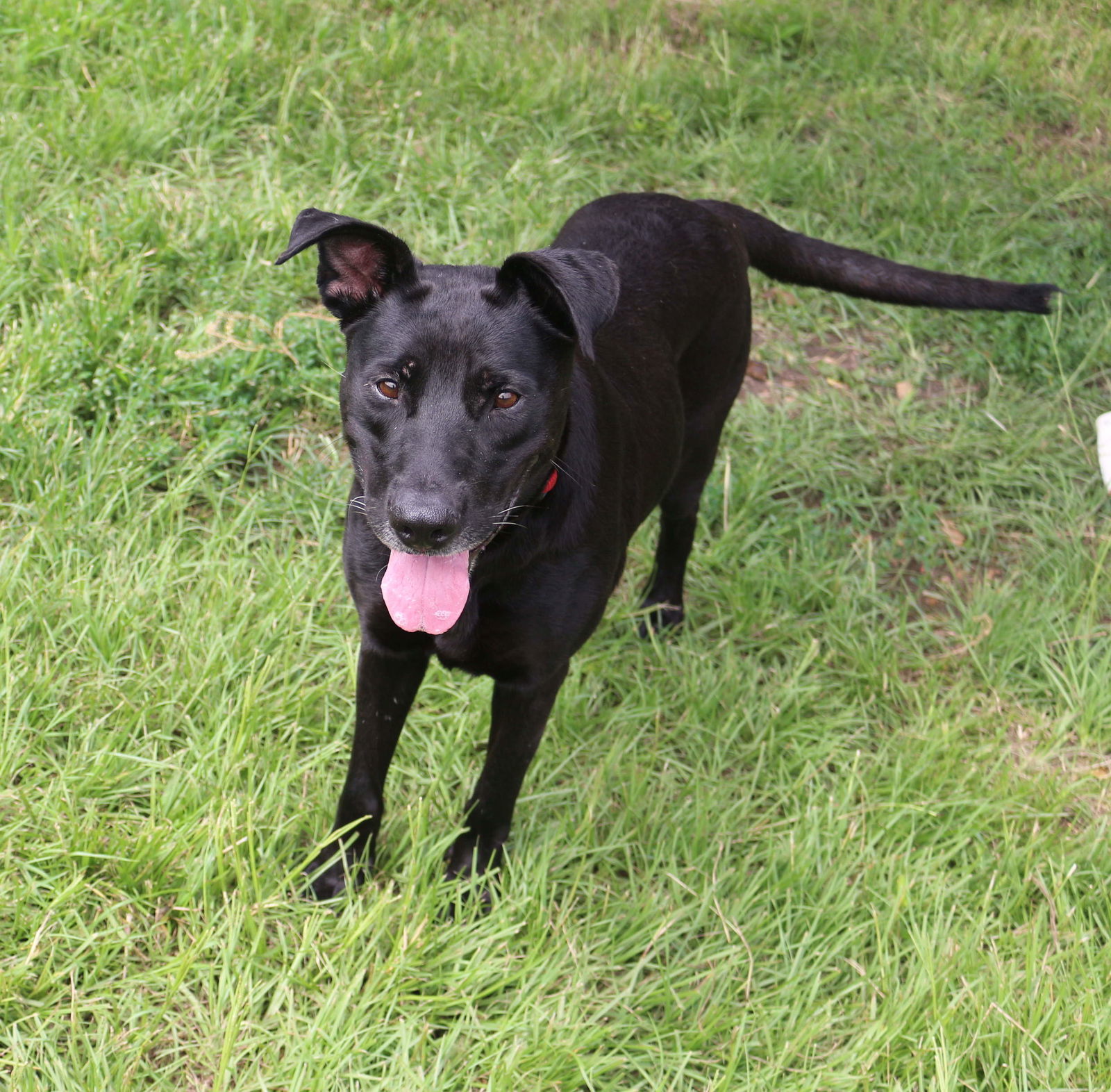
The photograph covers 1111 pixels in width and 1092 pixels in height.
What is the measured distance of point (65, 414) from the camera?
3590 millimetres

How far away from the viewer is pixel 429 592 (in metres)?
2.26

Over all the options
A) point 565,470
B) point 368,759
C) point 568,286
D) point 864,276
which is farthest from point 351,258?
point 864,276

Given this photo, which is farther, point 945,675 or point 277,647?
point 945,675

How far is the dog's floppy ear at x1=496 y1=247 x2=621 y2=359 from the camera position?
2.18 metres

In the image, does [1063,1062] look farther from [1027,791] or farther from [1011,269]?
[1011,269]

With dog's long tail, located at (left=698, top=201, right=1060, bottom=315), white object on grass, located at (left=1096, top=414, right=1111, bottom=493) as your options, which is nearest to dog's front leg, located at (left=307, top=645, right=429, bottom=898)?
dog's long tail, located at (left=698, top=201, right=1060, bottom=315)

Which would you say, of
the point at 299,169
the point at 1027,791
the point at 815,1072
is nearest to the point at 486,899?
the point at 815,1072

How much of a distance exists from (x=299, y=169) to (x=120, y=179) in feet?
2.28

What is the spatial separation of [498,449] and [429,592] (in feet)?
1.04

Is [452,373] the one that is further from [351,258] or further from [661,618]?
[661,618]

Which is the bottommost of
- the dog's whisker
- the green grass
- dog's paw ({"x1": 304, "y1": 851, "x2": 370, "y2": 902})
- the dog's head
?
dog's paw ({"x1": 304, "y1": 851, "x2": 370, "y2": 902})

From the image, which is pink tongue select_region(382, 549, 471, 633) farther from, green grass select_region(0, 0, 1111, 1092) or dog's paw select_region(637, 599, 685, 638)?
dog's paw select_region(637, 599, 685, 638)

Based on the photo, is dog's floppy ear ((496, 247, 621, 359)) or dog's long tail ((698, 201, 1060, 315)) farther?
dog's long tail ((698, 201, 1060, 315))

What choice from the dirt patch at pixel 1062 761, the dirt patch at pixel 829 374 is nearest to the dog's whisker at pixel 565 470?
the dirt patch at pixel 1062 761
